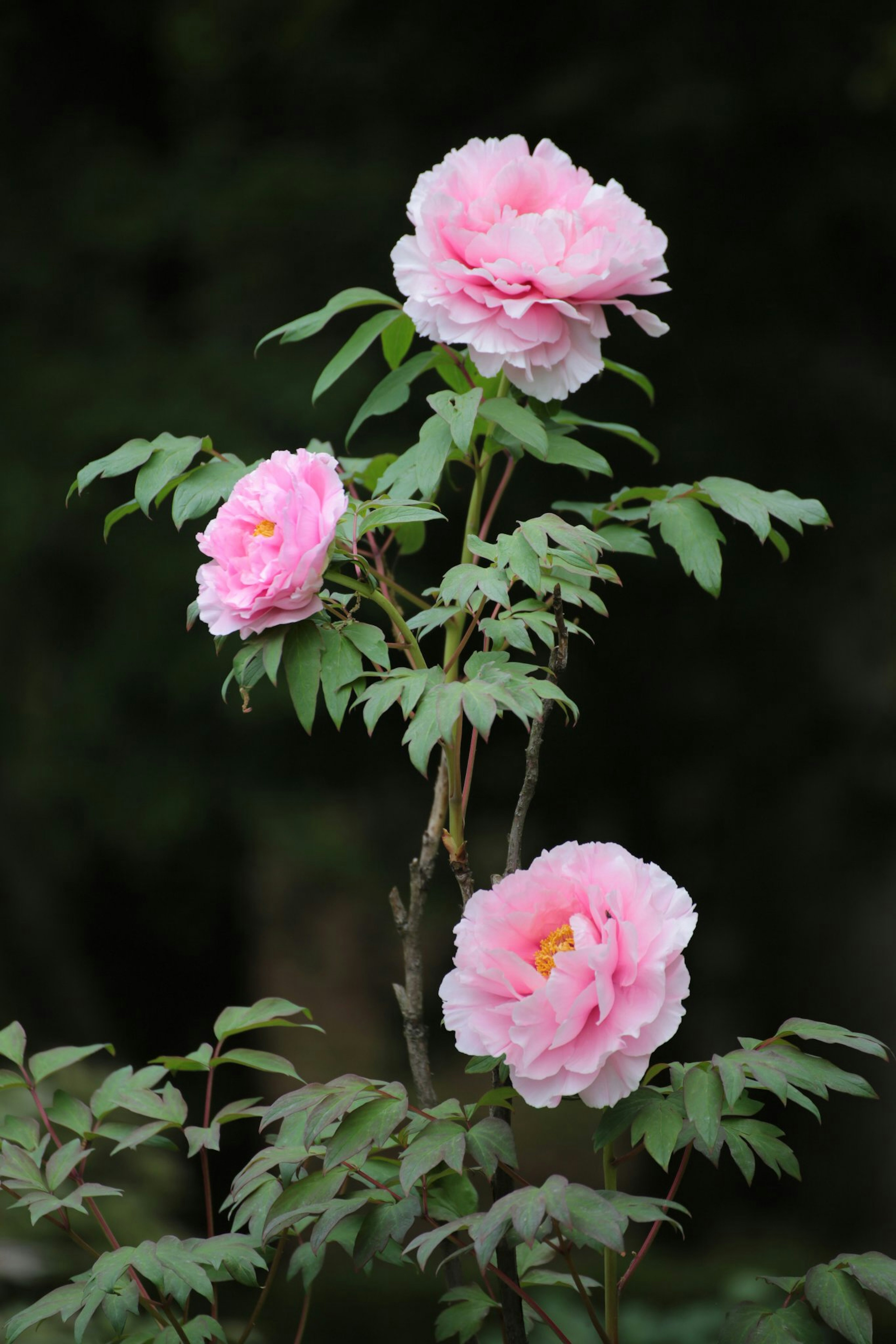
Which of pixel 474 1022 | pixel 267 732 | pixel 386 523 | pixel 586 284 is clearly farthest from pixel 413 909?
pixel 267 732

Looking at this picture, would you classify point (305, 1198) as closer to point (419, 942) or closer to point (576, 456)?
point (419, 942)

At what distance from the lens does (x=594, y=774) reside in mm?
3748

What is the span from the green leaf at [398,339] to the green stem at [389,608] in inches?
11.0

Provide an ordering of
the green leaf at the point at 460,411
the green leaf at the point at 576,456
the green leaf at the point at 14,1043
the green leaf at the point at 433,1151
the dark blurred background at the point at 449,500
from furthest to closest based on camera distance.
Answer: the dark blurred background at the point at 449,500 → the green leaf at the point at 14,1043 → the green leaf at the point at 576,456 → the green leaf at the point at 460,411 → the green leaf at the point at 433,1151

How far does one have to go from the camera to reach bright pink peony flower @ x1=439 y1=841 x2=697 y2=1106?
0.89 m

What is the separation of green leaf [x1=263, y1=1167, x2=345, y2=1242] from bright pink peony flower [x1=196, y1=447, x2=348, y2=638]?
0.44 meters

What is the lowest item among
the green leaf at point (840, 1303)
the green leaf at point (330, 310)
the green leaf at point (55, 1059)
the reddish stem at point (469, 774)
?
the green leaf at point (840, 1303)

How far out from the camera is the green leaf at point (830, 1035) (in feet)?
3.12

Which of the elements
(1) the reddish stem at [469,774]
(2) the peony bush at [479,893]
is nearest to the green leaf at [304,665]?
(2) the peony bush at [479,893]

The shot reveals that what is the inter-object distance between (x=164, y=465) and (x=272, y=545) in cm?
22

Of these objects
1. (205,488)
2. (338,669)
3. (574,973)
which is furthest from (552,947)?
(205,488)

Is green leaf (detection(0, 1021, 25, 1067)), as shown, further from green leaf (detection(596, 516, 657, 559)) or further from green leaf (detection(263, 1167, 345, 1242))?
green leaf (detection(596, 516, 657, 559))

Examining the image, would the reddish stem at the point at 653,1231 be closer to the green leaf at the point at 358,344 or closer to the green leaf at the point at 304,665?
the green leaf at the point at 304,665

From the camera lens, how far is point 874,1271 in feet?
3.09
